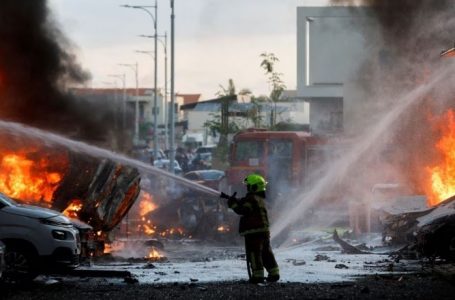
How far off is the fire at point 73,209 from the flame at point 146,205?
22.4ft

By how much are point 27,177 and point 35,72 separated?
4.73m

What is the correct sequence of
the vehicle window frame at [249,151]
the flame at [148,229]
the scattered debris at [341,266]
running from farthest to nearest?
the vehicle window frame at [249,151] < the flame at [148,229] < the scattered debris at [341,266]

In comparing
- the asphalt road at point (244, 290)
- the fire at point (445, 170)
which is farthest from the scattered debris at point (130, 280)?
the fire at point (445, 170)

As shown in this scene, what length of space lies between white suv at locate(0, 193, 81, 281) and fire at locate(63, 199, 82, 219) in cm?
358

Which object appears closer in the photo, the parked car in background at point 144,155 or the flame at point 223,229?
the flame at point 223,229

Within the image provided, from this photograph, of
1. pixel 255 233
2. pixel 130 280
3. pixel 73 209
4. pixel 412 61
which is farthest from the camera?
pixel 412 61

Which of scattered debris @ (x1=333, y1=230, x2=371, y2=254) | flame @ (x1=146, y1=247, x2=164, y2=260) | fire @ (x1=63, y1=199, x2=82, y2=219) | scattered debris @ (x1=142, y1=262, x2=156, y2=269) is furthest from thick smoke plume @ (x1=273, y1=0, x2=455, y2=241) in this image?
fire @ (x1=63, y1=199, x2=82, y2=219)

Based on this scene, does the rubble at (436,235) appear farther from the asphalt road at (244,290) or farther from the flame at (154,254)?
the flame at (154,254)

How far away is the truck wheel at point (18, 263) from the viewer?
12.9m

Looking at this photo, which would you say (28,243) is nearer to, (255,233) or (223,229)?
(255,233)

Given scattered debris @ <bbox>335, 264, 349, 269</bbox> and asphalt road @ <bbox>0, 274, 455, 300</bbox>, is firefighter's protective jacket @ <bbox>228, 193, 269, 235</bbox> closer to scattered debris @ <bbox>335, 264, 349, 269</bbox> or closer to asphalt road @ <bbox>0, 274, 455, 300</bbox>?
asphalt road @ <bbox>0, 274, 455, 300</bbox>

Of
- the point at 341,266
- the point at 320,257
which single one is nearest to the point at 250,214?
the point at 341,266

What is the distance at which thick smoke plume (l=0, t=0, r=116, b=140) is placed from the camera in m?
21.0

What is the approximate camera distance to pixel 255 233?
13.1 m
